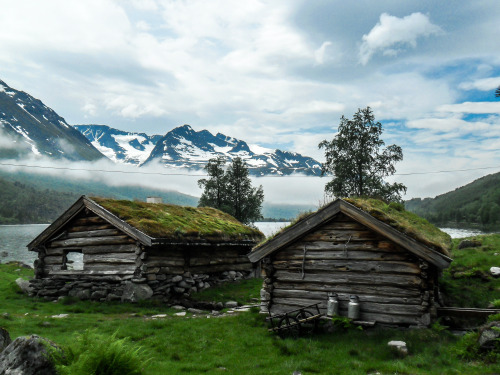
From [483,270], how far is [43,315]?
1863cm

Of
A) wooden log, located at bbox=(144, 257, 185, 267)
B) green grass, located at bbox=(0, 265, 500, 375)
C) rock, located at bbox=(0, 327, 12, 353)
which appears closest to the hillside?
wooden log, located at bbox=(144, 257, 185, 267)

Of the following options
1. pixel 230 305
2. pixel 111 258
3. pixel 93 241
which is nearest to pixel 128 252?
pixel 111 258

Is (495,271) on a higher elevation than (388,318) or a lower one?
higher

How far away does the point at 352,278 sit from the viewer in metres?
12.2

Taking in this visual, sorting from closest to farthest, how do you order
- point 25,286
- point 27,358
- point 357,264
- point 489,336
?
point 27,358 → point 489,336 → point 357,264 → point 25,286

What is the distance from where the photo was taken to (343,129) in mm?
36875

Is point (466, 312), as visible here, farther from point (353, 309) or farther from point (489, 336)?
point (353, 309)

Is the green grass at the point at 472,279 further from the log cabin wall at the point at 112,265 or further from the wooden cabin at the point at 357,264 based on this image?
the log cabin wall at the point at 112,265

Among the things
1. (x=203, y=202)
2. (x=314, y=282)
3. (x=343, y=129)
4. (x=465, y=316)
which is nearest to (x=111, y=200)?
(x=314, y=282)

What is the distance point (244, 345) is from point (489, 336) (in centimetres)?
589

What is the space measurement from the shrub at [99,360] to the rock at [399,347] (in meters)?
5.92

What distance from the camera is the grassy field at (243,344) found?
8.80 metres

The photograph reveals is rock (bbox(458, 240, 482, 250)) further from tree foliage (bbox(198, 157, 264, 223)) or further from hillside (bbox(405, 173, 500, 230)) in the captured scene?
hillside (bbox(405, 173, 500, 230))

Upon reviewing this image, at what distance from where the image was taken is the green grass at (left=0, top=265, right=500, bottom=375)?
344 inches
